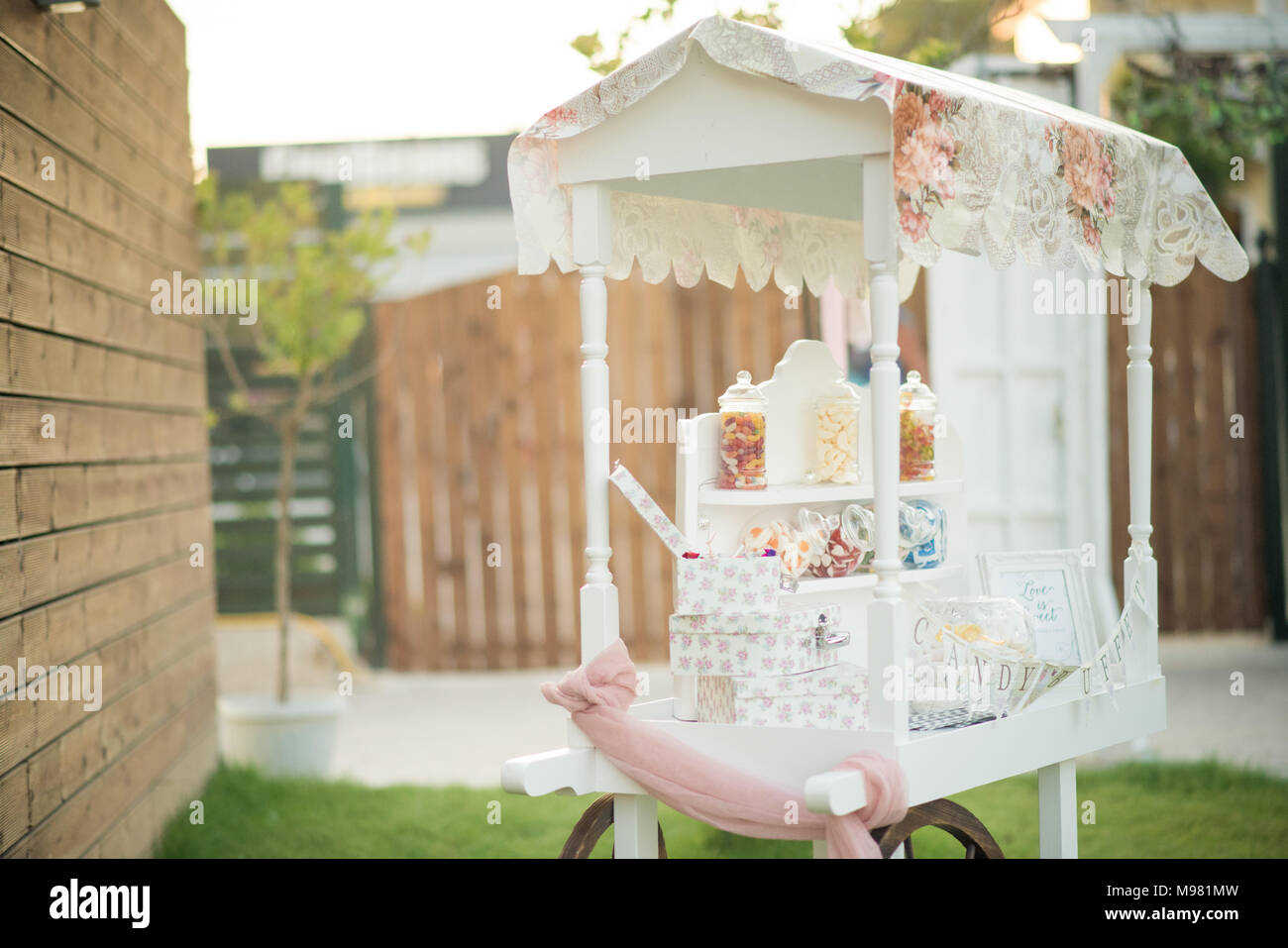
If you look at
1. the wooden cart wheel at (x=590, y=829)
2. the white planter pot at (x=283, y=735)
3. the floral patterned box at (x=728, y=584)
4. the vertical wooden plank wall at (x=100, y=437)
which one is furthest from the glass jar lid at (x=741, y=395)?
the white planter pot at (x=283, y=735)

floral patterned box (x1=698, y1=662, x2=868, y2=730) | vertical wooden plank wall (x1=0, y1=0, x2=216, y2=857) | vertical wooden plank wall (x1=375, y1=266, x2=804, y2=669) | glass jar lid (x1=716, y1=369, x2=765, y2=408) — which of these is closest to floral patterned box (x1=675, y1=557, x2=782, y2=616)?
floral patterned box (x1=698, y1=662, x2=868, y2=730)

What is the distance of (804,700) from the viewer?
8.71ft

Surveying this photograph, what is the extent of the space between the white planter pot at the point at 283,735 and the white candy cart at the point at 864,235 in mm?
2393

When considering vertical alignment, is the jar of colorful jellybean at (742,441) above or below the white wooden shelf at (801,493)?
above

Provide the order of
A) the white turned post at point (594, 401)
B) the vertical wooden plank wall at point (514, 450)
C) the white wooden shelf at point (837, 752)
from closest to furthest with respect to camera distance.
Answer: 1. the white wooden shelf at point (837, 752)
2. the white turned post at point (594, 401)
3. the vertical wooden plank wall at point (514, 450)

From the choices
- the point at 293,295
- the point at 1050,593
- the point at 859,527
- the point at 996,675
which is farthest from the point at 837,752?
the point at 293,295

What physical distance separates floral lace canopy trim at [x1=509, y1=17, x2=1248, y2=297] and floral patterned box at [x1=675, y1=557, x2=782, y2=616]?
669 millimetres

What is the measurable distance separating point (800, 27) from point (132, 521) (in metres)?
2.50

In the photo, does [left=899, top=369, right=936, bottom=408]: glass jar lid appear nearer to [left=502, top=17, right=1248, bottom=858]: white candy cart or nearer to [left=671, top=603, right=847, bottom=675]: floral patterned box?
[left=502, top=17, right=1248, bottom=858]: white candy cart

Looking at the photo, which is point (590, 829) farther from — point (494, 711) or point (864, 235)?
point (494, 711)

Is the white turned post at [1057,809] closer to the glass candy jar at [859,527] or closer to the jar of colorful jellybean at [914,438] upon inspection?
the glass candy jar at [859,527]

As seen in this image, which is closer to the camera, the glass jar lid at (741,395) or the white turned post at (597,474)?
the white turned post at (597,474)

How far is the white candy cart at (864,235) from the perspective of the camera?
246 centimetres

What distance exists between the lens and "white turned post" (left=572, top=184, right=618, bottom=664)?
109 inches
